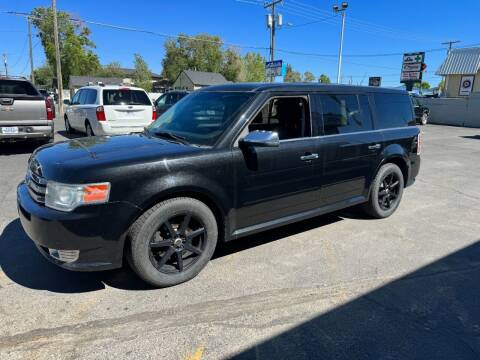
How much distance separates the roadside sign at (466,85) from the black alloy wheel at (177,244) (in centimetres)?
3369

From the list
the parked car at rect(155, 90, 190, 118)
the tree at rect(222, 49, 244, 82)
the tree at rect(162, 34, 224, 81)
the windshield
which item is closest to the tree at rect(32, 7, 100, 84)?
the tree at rect(162, 34, 224, 81)

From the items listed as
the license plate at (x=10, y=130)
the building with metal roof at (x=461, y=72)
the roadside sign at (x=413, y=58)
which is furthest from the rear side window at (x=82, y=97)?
the building with metal roof at (x=461, y=72)

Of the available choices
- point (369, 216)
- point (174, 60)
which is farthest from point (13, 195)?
point (174, 60)

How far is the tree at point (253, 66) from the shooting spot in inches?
3454

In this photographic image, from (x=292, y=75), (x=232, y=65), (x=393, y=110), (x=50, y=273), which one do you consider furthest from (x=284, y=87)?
(x=292, y=75)

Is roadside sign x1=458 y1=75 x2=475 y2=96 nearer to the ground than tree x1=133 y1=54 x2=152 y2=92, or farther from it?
nearer to the ground

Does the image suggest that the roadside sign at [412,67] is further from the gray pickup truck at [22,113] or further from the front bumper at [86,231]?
the front bumper at [86,231]

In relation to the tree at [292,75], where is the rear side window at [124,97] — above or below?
below

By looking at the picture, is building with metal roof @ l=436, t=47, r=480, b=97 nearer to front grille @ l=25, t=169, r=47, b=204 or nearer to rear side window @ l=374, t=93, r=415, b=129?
rear side window @ l=374, t=93, r=415, b=129

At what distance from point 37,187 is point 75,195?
1.78 feet

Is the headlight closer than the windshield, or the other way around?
the headlight

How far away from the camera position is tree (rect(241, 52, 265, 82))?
87.7 meters

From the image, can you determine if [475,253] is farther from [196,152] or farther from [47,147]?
[47,147]

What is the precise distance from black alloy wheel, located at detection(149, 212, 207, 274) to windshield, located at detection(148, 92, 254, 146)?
0.77 metres
